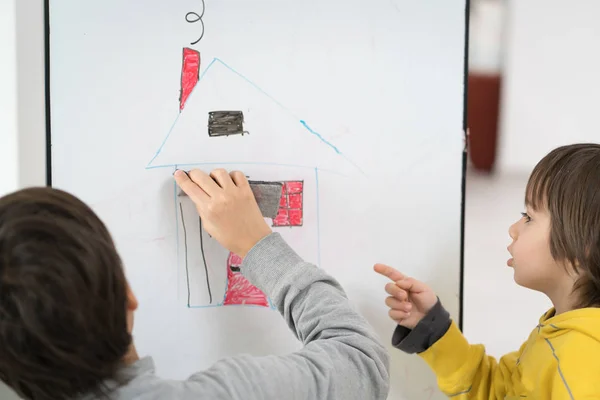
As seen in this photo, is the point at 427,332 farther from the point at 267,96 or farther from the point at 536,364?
the point at 267,96

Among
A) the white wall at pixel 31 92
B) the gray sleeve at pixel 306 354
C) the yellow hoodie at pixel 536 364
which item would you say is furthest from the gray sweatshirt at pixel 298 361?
the white wall at pixel 31 92

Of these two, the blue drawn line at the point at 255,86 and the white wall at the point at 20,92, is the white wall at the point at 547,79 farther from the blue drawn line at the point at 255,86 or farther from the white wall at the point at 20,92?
the white wall at the point at 20,92

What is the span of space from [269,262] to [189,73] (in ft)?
1.05

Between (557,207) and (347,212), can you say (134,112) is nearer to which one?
(347,212)

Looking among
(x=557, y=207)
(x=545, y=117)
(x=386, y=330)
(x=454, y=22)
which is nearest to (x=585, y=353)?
(x=557, y=207)

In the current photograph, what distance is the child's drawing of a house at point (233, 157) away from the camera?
2.60ft

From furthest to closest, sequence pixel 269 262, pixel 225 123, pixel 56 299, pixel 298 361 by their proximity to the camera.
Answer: pixel 225 123, pixel 269 262, pixel 298 361, pixel 56 299

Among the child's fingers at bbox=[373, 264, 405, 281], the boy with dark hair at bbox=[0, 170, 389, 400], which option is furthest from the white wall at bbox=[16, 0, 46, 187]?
the child's fingers at bbox=[373, 264, 405, 281]

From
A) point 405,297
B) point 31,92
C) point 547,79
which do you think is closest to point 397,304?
point 405,297

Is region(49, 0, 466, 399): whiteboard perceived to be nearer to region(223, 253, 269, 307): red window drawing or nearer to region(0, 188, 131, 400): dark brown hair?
region(223, 253, 269, 307): red window drawing

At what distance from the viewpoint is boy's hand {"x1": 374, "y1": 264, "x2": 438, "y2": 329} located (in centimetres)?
82

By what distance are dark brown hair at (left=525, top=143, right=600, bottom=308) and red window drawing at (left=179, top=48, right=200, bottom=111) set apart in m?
0.54

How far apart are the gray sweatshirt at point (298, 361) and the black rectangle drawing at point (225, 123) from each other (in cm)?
19

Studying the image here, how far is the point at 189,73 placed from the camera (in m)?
0.79
